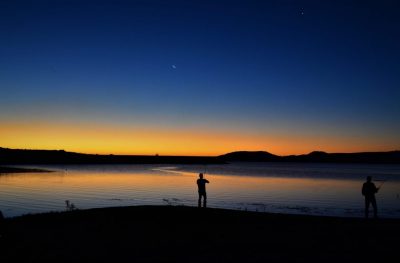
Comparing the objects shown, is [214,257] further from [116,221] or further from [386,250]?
[116,221]

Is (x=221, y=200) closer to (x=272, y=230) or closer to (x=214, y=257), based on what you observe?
(x=272, y=230)

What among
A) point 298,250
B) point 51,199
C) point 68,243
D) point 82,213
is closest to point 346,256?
point 298,250

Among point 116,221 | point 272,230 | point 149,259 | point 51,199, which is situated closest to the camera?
point 149,259

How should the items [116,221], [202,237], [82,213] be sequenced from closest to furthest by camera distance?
[202,237] < [116,221] < [82,213]

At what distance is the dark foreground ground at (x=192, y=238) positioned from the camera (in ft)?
35.2

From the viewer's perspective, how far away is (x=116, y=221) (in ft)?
52.8

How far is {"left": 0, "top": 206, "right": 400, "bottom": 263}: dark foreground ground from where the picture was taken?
10.7m

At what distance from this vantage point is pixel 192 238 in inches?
519

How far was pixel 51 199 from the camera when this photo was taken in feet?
126

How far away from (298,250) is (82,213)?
1013 cm

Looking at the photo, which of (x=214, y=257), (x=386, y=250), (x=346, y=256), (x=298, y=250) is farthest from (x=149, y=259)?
(x=386, y=250)

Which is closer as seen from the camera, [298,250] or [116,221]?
[298,250]

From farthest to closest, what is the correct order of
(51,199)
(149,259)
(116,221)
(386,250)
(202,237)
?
1. (51,199)
2. (116,221)
3. (202,237)
4. (386,250)
5. (149,259)

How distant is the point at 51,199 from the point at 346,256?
32.8 m
